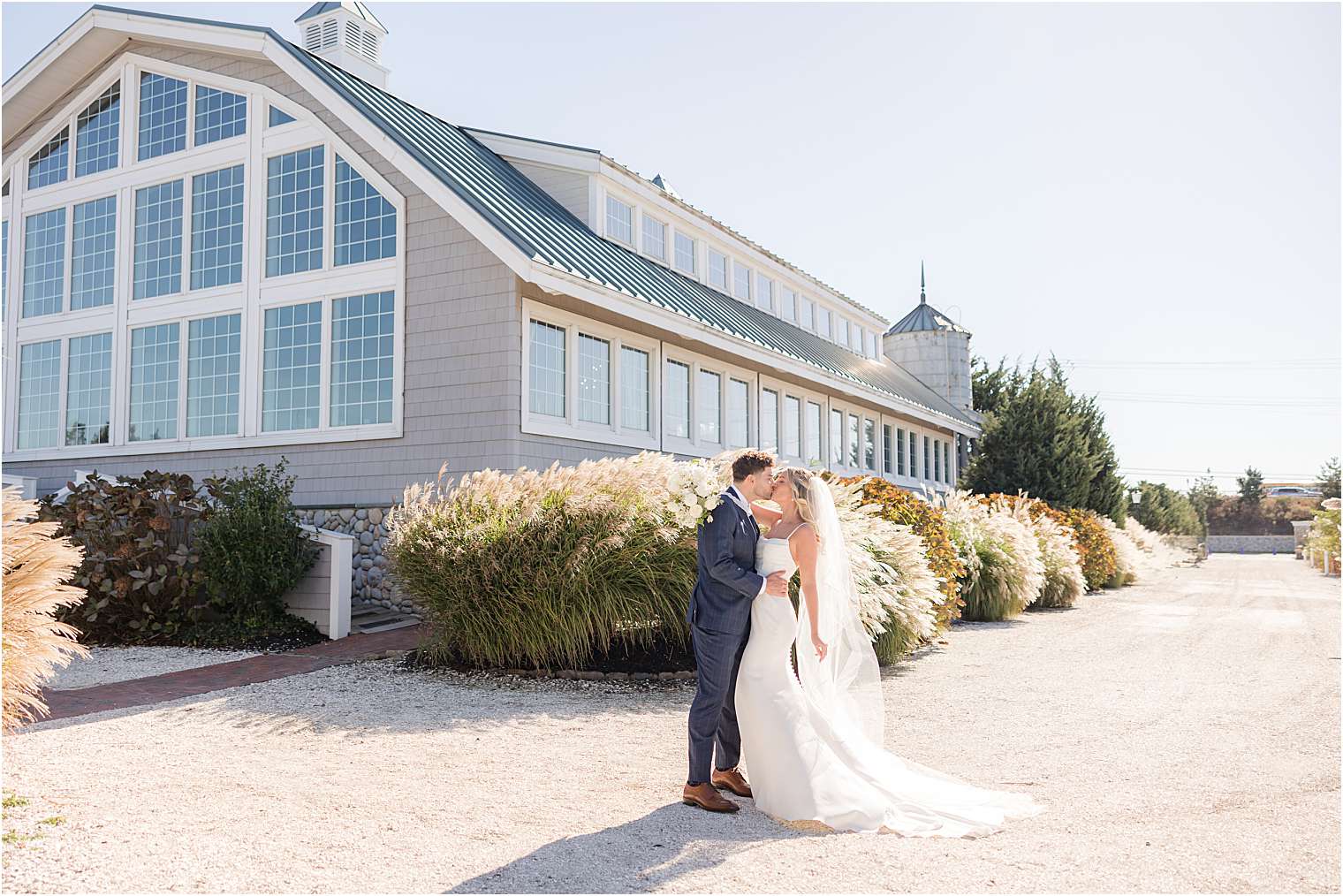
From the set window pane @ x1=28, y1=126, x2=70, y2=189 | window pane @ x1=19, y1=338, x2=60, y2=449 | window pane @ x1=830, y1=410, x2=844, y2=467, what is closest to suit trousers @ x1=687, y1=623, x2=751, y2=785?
window pane @ x1=19, y1=338, x2=60, y2=449

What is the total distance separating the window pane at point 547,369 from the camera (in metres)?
12.5

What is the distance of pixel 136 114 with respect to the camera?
15.7 metres

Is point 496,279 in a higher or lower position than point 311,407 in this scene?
higher

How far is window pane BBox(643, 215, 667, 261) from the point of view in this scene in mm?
17828

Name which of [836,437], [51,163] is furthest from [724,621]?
[51,163]

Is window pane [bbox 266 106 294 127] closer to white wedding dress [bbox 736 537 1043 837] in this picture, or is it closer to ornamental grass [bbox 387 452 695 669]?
ornamental grass [bbox 387 452 695 669]

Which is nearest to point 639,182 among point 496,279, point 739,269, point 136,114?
point 739,269

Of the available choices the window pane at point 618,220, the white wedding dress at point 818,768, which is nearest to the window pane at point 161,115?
the window pane at point 618,220

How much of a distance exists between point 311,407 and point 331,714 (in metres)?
7.28

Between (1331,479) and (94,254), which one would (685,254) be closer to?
(94,254)

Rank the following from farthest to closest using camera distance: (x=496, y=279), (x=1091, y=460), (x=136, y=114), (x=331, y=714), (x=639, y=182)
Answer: (x=1091, y=460) < (x=639, y=182) < (x=136, y=114) < (x=496, y=279) < (x=331, y=714)

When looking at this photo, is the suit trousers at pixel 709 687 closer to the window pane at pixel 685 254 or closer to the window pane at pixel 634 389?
the window pane at pixel 634 389

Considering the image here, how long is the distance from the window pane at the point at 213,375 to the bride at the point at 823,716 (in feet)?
36.4

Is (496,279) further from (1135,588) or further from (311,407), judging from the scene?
(1135,588)
